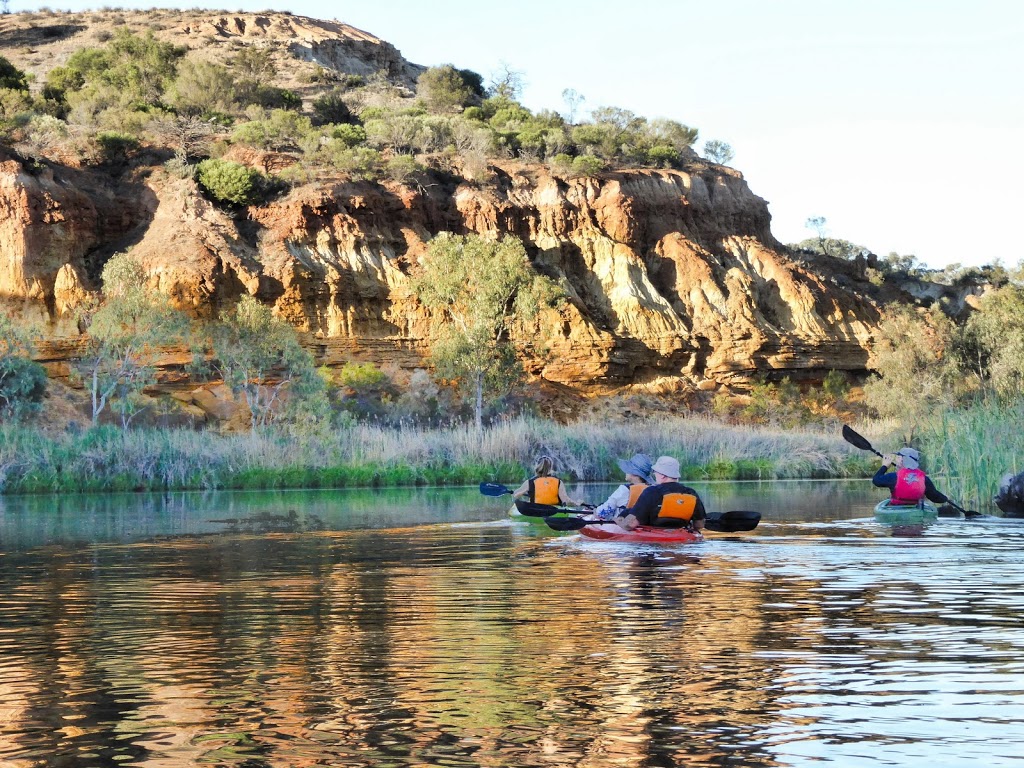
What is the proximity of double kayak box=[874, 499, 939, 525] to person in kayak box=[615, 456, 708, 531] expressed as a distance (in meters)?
4.49

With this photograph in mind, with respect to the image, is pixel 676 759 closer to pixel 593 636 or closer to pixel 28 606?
pixel 593 636

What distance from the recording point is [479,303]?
2026 inches

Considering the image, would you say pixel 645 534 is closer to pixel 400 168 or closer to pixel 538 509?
pixel 538 509

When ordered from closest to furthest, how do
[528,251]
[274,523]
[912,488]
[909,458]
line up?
1. [912,488]
2. [909,458]
3. [274,523]
4. [528,251]

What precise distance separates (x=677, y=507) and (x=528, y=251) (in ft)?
150

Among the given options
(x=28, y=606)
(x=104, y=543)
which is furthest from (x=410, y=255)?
(x=28, y=606)

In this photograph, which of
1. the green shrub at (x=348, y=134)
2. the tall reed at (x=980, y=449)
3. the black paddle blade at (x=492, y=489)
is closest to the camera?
the tall reed at (x=980, y=449)

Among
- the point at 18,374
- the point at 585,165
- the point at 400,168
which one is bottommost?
the point at 18,374

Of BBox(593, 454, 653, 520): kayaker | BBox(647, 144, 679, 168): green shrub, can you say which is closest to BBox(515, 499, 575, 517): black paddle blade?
BBox(593, 454, 653, 520): kayaker

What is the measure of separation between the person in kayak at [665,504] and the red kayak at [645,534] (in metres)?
0.07

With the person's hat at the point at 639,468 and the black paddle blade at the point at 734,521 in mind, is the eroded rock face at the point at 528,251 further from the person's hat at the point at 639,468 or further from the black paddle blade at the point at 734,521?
the black paddle blade at the point at 734,521

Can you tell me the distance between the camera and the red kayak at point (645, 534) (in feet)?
50.5

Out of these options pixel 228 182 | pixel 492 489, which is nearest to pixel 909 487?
pixel 492 489

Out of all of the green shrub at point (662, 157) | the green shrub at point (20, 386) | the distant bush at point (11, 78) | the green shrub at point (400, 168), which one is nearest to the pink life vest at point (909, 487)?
the green shrub at point (20, 386)
